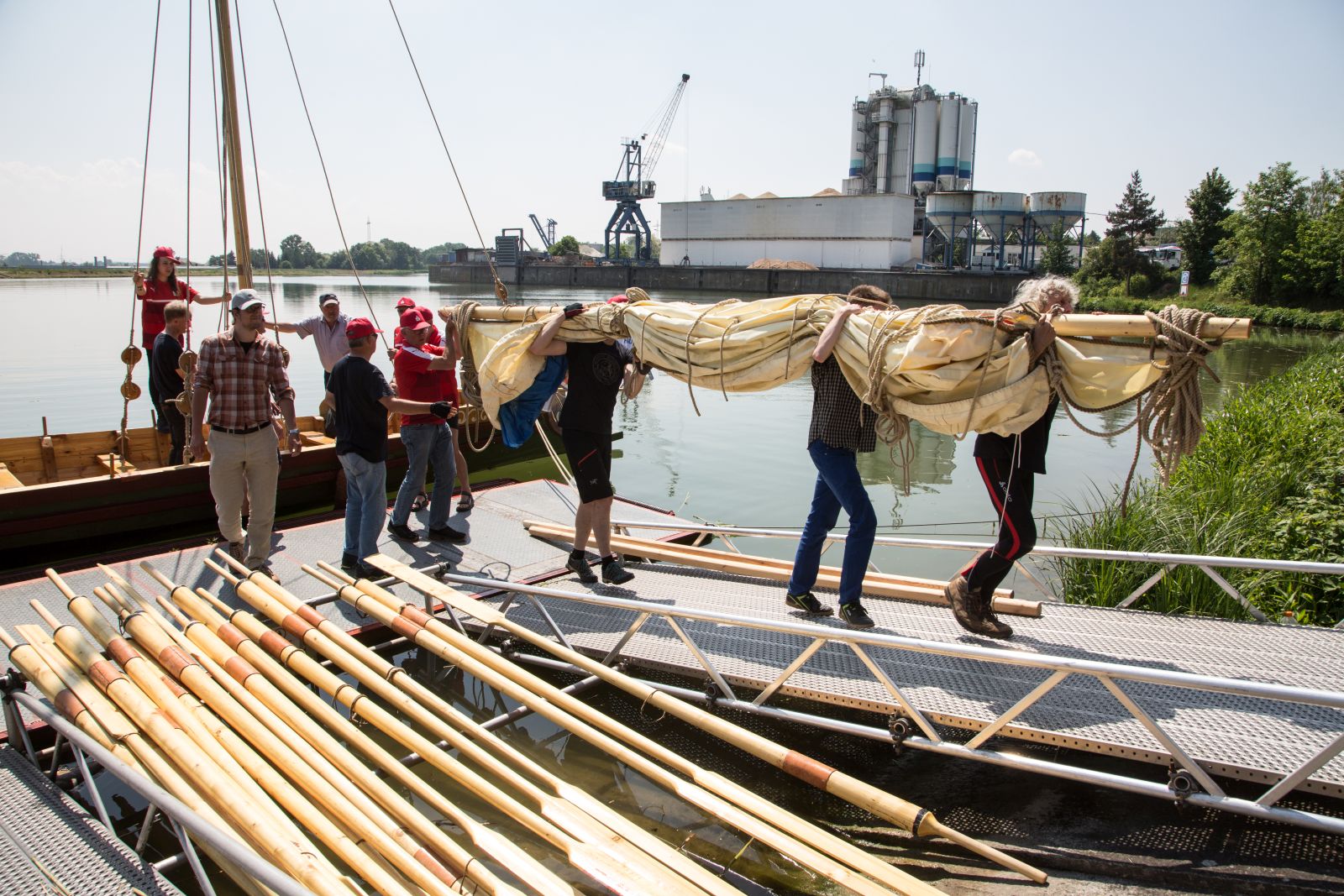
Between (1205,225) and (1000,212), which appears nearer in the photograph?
(1205,225)

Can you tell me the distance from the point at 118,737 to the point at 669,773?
7.90 ft

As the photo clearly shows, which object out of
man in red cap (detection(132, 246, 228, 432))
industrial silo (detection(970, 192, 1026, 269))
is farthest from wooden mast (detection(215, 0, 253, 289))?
industrial silo (detection(970, 192, 1026, 269))

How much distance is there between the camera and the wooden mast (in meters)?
8.77

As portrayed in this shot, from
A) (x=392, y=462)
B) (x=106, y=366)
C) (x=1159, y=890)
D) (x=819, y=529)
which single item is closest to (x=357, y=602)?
(x=819, y=529)

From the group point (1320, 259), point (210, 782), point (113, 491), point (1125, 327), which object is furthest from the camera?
point (1320, 259)

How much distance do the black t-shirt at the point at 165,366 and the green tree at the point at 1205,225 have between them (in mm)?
60330

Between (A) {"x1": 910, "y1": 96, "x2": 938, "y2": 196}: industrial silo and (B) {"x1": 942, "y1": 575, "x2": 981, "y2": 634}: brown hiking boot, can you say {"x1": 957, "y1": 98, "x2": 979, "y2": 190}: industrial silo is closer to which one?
(A) {"x1": 910, "y1": 96, "x2": 938, "y2": 196}: industrial silo

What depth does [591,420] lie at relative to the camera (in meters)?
5.80

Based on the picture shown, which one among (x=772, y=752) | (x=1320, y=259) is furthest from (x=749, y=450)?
(x=1320, y=259)

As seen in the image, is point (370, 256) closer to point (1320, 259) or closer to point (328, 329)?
point (1320, 259)

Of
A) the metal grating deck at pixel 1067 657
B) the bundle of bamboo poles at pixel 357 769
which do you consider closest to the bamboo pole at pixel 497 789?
the bundle of bamboo poles at pixel 357 769

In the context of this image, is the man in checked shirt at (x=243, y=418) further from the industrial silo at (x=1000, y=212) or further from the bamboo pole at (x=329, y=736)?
the industrial silo at (x=1000, y=212)

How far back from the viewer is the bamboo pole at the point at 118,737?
3.20 metres

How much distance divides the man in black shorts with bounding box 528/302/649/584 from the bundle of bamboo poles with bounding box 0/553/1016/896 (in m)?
1.47
